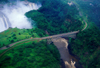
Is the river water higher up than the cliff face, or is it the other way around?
the cliff face

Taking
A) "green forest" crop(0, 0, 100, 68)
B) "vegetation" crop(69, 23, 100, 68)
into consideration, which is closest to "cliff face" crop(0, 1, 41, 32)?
"green forest" crop(0, 0, 100, 68)

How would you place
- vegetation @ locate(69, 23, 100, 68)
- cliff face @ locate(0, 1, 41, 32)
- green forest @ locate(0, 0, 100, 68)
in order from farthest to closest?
cliff face @ locate(0, 1, 41, 32)
vegetation @ locate(69, 23, 100, 68)
green forest @ locate(0, 0, 100, 68)

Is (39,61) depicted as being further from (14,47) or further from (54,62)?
(14,47)

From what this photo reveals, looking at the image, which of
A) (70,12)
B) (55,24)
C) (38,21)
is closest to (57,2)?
(70,12)

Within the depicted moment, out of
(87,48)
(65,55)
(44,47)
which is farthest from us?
(65,55)

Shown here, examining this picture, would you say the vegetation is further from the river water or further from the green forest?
the river water

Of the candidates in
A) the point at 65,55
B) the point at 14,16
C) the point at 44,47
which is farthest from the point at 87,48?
the point at 14,16

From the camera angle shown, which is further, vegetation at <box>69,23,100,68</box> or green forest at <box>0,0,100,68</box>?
vegetation at <box>69,23,100,68</box>

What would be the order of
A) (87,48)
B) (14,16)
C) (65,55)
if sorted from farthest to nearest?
(14,16) < (65,55) < (87,48)

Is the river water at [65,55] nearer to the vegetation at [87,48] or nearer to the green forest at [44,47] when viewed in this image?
the green forest at [44,47]

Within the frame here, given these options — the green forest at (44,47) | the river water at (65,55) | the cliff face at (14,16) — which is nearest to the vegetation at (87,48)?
the green forest at (44,47)

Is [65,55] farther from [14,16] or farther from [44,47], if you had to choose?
[14,16]
